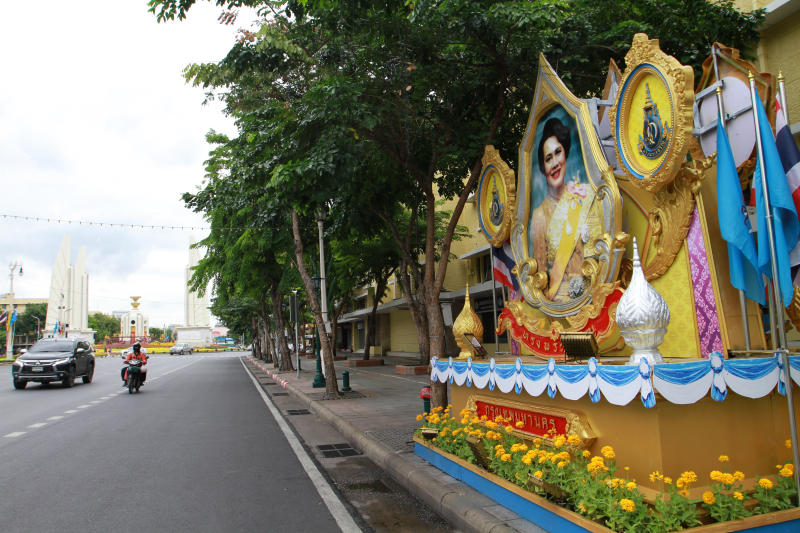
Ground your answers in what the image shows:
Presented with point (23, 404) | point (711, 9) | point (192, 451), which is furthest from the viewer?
point (23, 404)

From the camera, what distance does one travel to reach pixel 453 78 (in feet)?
29.6

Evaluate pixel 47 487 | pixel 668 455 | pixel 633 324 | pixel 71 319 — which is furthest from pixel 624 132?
pixel 71 319

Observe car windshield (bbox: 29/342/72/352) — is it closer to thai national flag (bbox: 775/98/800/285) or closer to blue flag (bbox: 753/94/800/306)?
blue flag (bbox: 753/94/800/306)

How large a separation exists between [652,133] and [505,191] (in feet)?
9.07

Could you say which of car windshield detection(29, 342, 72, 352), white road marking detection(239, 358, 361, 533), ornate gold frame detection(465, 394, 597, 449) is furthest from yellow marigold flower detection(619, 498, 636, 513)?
car windshield detection(29, 342, 72, 352)

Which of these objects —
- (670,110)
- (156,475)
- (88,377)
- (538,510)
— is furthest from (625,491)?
(88,377)

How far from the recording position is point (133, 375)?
18.0m

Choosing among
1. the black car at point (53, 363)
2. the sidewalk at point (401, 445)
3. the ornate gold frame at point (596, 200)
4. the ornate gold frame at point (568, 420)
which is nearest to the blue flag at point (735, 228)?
the ornate gold frame at point (596, 200)

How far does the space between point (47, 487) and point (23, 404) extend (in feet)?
33.8

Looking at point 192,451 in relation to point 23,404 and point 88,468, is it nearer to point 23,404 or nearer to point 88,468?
point 88,468

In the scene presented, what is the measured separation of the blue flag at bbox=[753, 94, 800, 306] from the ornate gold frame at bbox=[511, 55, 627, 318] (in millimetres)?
1826

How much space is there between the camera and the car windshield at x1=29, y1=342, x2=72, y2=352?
67.4ft

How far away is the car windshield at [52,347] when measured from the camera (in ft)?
67.4

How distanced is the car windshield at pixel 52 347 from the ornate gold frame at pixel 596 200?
19.9m
